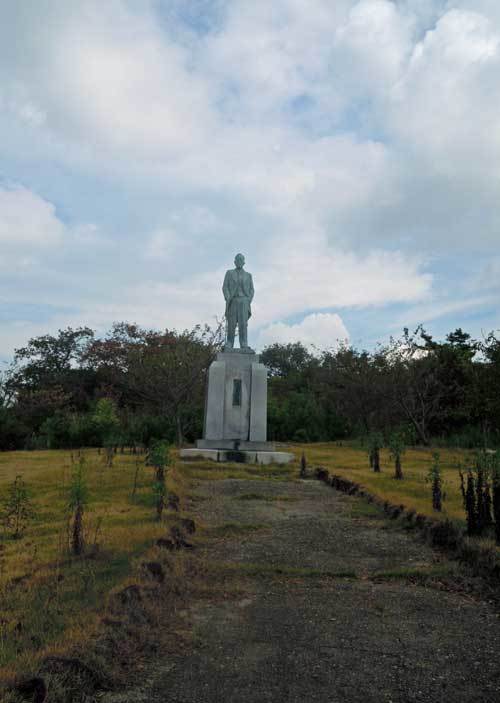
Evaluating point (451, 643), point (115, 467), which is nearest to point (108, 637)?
point (451, 643)

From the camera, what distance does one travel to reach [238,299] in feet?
60.3

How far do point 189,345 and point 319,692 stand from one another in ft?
78.7

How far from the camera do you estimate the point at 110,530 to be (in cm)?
668

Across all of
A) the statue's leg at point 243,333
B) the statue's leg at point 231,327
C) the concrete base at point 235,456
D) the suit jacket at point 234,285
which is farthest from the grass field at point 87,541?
the suit jacket at point 234,285

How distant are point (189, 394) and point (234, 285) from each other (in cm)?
860

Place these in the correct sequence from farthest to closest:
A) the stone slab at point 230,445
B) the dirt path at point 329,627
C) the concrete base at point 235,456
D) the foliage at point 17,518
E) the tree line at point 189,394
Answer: the tree line at point 189,394, the stone slab at point 230,445, the concrete base at point 235,456, the foliage at point 17,518, the dirt path at point 329,627

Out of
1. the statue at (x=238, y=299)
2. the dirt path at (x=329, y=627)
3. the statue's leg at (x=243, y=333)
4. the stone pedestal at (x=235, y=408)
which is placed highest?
the statue at (x=238, y=299)

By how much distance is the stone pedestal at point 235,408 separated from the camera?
16.6m

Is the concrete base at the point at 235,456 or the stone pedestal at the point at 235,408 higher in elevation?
the stone pedestal at the point at 235,408

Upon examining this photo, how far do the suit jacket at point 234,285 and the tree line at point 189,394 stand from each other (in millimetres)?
6112

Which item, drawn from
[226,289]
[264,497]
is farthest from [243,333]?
[264,497]

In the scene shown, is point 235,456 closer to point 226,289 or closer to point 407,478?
point 407,478

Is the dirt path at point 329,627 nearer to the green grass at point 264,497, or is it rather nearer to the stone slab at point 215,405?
the green grass at point 264,497

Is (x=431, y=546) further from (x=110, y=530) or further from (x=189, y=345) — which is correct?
(x=189, y=345)
